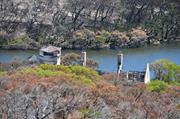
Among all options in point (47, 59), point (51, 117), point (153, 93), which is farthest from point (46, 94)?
point (47, 59)

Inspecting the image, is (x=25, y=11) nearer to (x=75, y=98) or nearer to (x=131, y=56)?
(x=131, y=56)

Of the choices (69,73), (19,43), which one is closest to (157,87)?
A: (69,73)

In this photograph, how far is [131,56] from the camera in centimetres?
4462

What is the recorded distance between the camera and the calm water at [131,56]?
41.0 meters

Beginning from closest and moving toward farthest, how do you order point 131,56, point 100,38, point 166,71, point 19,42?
1. point 166,71
2. point 131,56
3. point 19,42
4. point 100,38

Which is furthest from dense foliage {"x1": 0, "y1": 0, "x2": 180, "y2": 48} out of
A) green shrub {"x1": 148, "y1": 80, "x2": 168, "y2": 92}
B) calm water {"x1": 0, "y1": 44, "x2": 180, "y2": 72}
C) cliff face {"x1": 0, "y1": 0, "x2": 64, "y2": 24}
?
green shrub {"x1": 148, "y1": 80, "x2": 168, "y2": 92}

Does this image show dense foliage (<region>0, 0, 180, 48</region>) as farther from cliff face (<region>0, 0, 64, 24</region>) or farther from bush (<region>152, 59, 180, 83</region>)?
bush (<region>152, 59, 180, 83</region>)

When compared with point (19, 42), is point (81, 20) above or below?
above

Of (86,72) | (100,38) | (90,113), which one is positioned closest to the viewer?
(90,113)

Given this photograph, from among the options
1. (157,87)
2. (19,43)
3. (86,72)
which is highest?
(86,72)

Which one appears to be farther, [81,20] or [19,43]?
[81,20]

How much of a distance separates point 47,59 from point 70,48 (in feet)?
34.0

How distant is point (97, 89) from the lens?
25.4 m

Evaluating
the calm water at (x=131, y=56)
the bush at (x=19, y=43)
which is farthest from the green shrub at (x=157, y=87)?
the bush at (x=19, y=43)
